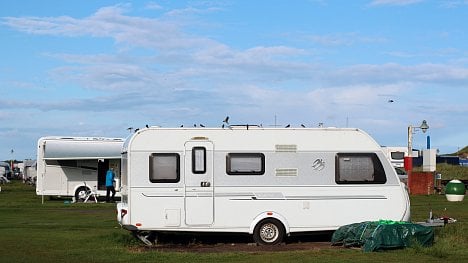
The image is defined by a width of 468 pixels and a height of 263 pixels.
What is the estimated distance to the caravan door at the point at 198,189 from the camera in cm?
1712

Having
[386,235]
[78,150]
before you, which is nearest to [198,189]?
[386,235]

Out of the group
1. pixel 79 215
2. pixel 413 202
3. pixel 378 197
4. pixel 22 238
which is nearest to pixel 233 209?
pixel 378 197

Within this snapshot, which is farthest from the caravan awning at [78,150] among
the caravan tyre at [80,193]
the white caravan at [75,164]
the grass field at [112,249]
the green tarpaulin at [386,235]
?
the green tarpaulin at [386,235]

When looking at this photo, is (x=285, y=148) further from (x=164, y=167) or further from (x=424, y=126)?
(x=424, y=126)

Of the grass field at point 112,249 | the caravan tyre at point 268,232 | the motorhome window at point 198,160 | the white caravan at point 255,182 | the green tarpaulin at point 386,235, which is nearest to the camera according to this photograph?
the grass field at point 112,249

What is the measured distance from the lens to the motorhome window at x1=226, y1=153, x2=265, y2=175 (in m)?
17.4

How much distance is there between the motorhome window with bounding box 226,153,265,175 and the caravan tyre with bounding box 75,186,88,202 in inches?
784

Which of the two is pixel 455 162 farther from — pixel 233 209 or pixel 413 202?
pixel 233 209

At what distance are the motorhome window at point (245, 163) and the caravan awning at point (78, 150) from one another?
1794 centimetres

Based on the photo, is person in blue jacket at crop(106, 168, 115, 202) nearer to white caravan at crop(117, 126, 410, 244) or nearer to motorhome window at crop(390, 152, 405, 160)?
white caravan at crop(117, 126, 410, 244)

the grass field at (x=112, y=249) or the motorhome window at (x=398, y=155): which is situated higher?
the motorhome window at (x=398, y=155)

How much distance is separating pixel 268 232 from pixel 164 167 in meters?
2.81

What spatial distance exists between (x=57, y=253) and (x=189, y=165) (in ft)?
11.4

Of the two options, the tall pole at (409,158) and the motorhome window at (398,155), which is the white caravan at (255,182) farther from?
the motorhome window at (398,155)
